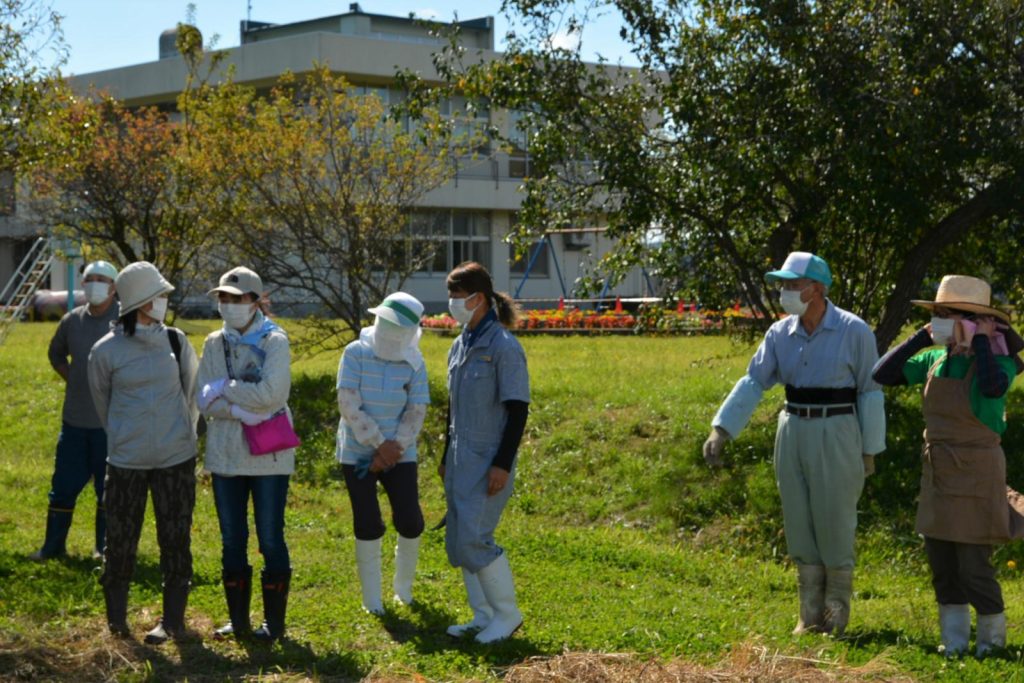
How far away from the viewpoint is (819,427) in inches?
289

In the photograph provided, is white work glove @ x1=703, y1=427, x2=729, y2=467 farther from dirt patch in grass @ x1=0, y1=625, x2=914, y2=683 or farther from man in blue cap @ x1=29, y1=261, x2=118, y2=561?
man in blue cap @ x1=29, y1=261, x2=118, y2=561

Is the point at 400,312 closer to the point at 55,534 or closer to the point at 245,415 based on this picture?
the point at 245,415

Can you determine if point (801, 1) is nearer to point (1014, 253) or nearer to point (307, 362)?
point (1014, 253)

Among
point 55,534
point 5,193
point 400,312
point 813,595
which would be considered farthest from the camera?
point 5,193

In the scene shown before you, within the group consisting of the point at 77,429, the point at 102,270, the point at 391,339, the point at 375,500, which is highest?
the point at 102,270

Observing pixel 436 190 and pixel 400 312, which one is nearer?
pixel 400 312

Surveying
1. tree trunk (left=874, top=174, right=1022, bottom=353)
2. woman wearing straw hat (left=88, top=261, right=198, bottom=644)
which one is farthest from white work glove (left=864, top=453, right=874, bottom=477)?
tree trunk (left=874, top=174, right=1022, bottom=353)

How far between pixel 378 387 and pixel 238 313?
95 centimetres

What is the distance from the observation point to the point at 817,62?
11.8m

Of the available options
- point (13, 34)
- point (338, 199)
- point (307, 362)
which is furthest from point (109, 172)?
point (13, 34)

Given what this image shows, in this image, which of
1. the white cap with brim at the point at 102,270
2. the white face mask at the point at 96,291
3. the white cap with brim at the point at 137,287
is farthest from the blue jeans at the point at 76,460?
the white cap with brim at the point at 137,287

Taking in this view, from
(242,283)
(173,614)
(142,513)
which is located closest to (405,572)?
(173,614)

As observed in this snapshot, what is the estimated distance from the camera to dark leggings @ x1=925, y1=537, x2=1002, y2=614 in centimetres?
696

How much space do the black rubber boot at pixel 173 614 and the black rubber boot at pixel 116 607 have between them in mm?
173
